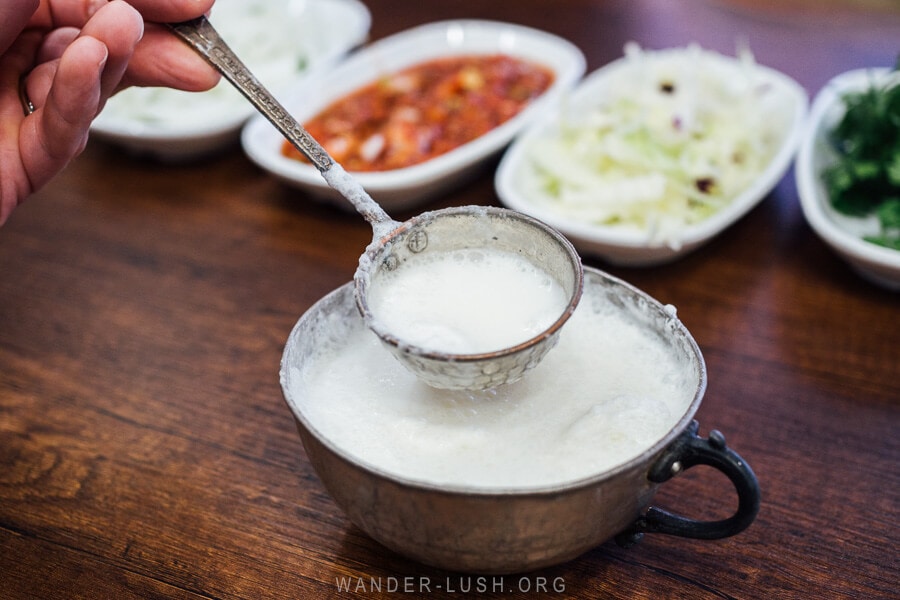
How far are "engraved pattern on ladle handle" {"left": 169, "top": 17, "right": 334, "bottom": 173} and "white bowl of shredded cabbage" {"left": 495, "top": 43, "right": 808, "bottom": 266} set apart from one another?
639 millimetres

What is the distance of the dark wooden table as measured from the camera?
1.12 meters

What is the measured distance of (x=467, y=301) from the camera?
42.2 inches

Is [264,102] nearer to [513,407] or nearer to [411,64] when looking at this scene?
[513,407]

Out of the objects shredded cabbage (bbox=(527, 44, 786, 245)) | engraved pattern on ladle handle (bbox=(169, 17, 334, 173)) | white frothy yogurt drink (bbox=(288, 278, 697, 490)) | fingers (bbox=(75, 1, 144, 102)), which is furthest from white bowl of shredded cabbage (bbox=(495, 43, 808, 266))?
fingers (bbox=(75, 1, 144, 102))

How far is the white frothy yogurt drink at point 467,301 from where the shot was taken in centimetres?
101

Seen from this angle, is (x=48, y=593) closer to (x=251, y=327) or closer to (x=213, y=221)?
(x=251, y=327)

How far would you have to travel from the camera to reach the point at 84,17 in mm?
1410

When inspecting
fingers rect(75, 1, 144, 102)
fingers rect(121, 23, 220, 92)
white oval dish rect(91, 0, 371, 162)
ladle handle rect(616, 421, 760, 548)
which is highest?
fingers rect(75, 1, 144, 102)

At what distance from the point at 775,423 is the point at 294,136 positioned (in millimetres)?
886

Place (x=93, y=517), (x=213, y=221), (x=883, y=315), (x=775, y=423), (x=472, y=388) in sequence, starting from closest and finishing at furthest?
(x=472, y=388) → (x=93, y=517) → (x=775, y=423) → (x=883, y=315) → (x=213, y=221)

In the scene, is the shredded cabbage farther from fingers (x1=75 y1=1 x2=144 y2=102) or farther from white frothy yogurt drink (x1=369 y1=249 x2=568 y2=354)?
fingers (x1=75 y1=1 x2=144 y2=102)

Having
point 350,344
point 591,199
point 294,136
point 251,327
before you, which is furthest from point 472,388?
point 591,199

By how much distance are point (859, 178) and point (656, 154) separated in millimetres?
420

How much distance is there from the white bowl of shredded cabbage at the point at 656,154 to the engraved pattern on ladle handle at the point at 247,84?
64 centimetres
